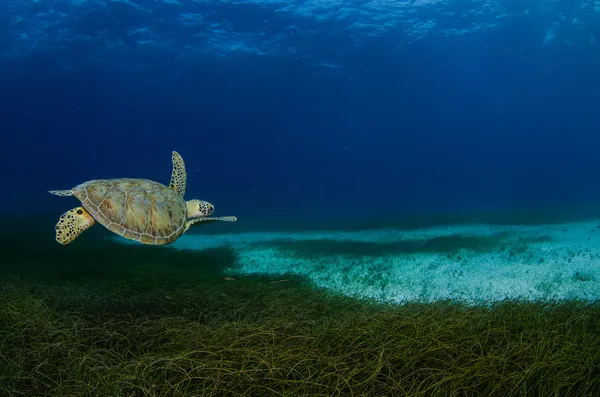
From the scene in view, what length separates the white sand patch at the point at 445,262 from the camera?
6703 mm

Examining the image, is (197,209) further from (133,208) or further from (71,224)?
(71,224)

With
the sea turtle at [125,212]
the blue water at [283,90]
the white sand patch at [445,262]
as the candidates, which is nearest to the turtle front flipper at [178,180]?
the sea turtle at [125,212]

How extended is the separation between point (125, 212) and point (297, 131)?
80.3 metres

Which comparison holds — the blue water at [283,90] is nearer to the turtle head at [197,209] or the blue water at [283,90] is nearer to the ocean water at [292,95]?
the ocean water at [292,95]

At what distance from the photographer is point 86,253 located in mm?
11188

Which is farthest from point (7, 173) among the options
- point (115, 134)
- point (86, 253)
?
point (86, 253)

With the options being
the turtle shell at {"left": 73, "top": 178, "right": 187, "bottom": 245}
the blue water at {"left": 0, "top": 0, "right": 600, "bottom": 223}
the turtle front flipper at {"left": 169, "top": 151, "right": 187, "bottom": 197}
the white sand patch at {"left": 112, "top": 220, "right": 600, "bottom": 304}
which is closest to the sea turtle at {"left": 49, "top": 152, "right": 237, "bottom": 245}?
the turtle shell at {"left": 73, "top": 178, "right": 187, "bottom": 245}

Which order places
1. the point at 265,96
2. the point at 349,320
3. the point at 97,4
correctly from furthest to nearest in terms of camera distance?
1. the point at 265,96
2. the point at 97,4
3. the point at 349,320

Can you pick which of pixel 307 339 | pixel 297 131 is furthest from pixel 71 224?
pixel 297 131

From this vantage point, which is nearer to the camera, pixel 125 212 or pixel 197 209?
pixel 125 212

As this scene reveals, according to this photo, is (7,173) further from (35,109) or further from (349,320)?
(349,320)

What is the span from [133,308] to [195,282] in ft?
8.11

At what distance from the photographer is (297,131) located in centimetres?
8394

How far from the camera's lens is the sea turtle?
493 centimetres
